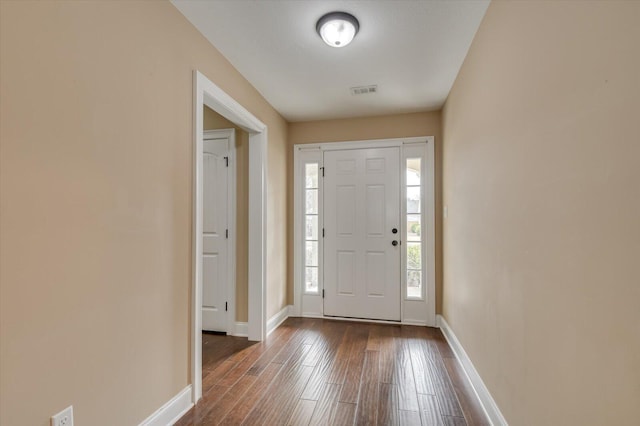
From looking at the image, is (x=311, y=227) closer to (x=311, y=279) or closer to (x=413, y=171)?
(x=311, y=279)

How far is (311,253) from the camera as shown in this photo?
3963 millimetres

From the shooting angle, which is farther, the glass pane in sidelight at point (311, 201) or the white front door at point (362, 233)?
the glass pane in sidelight at point (311, 201)

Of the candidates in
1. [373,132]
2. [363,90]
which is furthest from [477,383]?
[373,132]

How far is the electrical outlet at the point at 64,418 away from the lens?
46.5 inches

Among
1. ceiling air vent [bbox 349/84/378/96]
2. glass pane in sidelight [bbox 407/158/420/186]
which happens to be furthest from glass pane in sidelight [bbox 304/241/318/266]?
ceiling air vent [bbox 349/84/378/96]

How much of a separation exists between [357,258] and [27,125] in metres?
3.21

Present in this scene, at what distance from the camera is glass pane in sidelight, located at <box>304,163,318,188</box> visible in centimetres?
397

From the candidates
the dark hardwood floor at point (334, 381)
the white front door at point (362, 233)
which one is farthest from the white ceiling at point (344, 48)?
the dark hardwood floor at point (334, 381)

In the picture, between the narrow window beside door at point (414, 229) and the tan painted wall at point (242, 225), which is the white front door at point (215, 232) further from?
the narrow window beside door at point (414, 229)

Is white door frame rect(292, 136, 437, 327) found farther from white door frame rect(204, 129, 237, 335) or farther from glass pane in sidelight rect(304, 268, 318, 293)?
white door frame rect(204, 129, 237, 335)

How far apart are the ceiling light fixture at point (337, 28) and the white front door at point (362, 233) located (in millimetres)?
1824

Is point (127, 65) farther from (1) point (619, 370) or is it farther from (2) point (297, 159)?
(2) point (297, 159)

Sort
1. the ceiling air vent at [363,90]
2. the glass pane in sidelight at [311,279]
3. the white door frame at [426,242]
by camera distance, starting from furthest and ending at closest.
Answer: the glass pane in sidelight at [311,279] → the white door frame at [426,242] → the ceiling air vent at [363,90]

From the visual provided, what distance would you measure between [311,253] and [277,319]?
91cm
